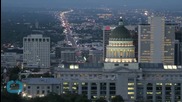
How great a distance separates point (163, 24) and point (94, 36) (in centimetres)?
4820

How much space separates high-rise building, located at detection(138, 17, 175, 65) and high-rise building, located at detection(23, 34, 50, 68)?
40.5ft

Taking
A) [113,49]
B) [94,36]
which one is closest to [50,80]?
[113,49]

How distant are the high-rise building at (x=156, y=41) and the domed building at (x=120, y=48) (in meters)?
16.2

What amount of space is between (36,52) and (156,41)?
53.1 ft

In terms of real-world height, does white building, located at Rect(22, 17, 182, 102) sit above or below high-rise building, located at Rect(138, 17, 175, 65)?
below

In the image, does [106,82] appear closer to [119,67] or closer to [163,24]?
[119,67]

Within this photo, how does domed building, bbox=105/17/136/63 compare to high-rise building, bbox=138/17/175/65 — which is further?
high-rise building, bbox=138/17/175/65

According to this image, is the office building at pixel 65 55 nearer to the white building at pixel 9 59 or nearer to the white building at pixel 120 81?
the white building at pixel 9 59

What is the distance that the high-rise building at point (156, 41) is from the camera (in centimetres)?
6919

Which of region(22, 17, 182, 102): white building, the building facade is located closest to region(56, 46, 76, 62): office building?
region(22, 17, 182, 102): white building

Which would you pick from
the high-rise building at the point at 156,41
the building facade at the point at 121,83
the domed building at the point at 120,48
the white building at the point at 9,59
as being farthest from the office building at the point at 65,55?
the building facade at the point at 121,83

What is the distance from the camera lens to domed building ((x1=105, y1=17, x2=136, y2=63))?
51.9 metres

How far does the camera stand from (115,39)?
52250 millimetres

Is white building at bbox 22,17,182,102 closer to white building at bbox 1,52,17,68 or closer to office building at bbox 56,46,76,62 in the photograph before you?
white building at bbox 1,52,17,68
